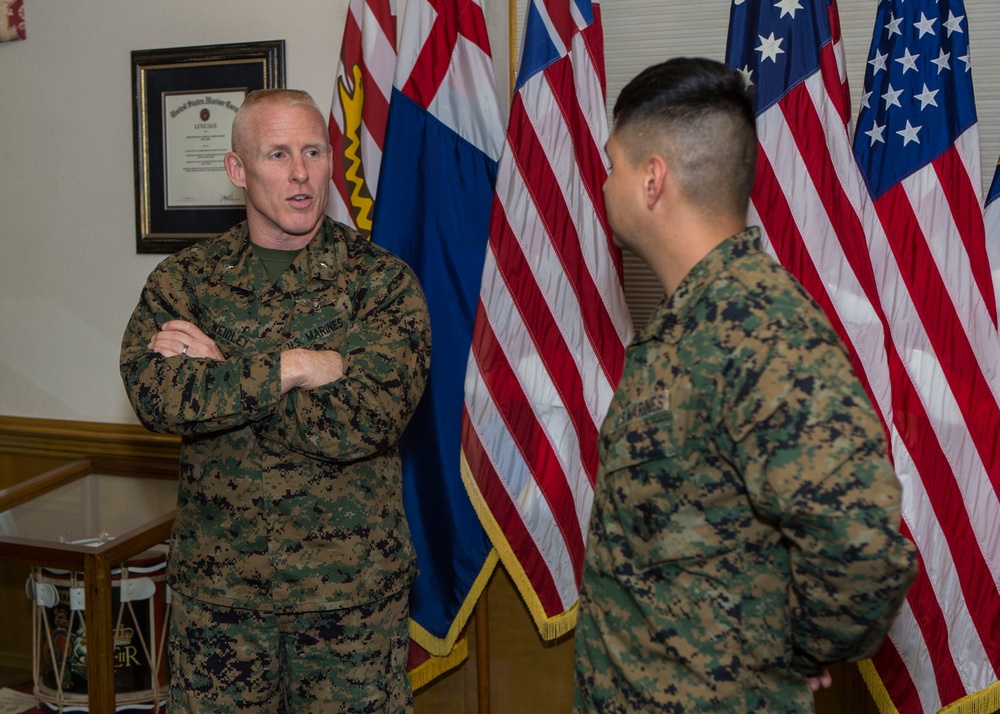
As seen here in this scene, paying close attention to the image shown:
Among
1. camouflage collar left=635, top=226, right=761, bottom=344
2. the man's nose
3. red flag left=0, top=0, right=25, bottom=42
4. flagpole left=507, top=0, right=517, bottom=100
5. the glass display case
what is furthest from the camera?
red flag left=0, top=0, right=25, bottom=42

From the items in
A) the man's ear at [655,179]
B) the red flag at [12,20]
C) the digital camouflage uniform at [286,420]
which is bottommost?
the digital camouflage uniform at [286,420]

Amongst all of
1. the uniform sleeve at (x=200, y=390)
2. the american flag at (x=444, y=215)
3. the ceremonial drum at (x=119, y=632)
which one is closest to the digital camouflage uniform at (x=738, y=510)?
the uniform sleeve at (x=200, y=390)

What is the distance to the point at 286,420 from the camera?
5.73 ft

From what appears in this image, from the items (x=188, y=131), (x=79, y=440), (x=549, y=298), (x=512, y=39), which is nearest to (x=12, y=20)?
(x=188, y=131)

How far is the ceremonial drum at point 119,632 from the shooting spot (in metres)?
2.48

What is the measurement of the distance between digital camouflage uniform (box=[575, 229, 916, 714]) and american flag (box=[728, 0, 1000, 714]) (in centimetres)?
100

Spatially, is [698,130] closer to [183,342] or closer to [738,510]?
[738,510]

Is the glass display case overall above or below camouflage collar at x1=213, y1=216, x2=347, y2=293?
below

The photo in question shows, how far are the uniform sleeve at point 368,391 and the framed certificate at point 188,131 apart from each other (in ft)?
3.94

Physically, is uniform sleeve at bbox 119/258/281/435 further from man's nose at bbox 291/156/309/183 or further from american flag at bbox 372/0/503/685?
american flag at bbox 372/0/503/685

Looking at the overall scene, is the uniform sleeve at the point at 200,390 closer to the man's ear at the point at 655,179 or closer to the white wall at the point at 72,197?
the man's ear at the point at 655,179

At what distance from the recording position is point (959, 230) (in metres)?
2.13

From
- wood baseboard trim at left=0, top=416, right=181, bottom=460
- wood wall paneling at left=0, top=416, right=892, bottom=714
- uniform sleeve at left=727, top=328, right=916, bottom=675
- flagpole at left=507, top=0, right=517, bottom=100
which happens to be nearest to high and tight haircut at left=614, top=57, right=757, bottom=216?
uniform sleeve at left=727, top=328, right=916, bottom=675

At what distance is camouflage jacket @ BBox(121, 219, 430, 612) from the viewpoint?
1.73 m
